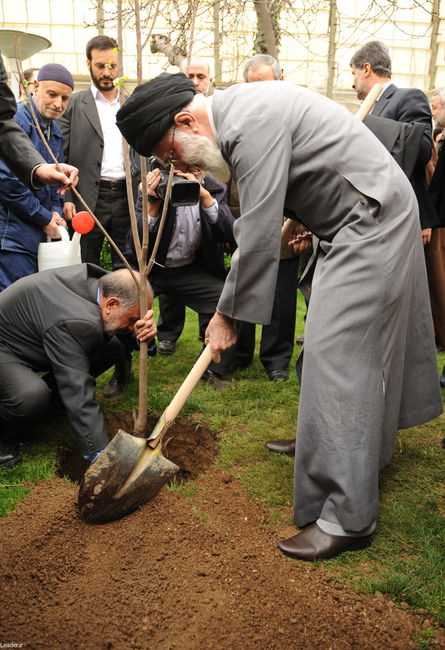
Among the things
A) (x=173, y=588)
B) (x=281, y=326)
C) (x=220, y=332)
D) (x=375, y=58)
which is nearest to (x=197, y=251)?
(x=281, y=326)

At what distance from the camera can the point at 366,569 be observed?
2.35 metres

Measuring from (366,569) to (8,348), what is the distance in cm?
225

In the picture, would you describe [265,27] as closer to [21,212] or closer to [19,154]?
[21,212]

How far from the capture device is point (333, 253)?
235 cm

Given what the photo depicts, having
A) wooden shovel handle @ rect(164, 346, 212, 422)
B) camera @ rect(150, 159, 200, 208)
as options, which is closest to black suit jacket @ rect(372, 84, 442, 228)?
camera @ rect(150, 159, 200, 208)

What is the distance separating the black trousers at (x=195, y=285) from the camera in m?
4.40

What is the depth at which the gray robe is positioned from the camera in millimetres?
2219

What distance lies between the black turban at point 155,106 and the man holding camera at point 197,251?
1695 mm

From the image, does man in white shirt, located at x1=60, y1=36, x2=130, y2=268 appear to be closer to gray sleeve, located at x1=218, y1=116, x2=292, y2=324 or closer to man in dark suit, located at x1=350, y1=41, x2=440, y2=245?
man in dark suit, located at x1=350, y1=41, x2=440, y2=245

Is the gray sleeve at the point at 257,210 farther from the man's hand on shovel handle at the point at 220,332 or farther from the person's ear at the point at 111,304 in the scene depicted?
the person's ear at the point at 111,304

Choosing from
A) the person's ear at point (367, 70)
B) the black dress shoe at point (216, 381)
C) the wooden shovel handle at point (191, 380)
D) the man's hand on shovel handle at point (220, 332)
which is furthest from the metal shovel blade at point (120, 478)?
the person's ear at point (367, 70)

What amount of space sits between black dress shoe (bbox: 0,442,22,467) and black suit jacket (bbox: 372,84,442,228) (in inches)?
125

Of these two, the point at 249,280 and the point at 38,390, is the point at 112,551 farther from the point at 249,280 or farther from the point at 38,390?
the point at 249,280

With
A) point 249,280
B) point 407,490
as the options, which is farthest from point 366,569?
point 249,280
